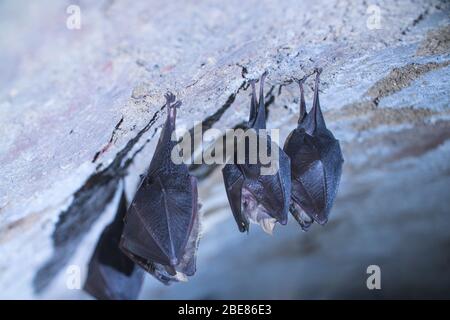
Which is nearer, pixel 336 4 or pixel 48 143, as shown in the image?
pixel 336 4

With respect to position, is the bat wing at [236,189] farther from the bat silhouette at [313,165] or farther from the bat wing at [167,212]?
the bat silhouette at [313,165]

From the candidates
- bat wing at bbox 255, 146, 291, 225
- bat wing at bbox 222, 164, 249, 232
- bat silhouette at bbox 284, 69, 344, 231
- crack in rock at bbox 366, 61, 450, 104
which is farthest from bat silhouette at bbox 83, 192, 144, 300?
crack in rock at bbox 366, 61, 450, 104

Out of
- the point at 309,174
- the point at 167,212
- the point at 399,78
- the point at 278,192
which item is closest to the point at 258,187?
the point at 278,192

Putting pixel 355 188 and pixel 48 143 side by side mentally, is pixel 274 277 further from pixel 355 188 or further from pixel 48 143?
pixel 48 143

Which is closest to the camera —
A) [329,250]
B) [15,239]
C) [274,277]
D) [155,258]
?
[155,258]
